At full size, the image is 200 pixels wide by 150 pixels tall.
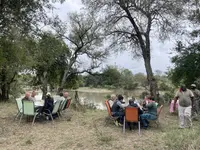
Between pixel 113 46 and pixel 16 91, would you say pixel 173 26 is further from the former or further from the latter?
pixel 16 91

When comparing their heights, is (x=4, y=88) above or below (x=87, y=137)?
above

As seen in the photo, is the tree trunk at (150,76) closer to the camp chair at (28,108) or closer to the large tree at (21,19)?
the large tree at (21,19)

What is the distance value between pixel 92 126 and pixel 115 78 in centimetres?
2359

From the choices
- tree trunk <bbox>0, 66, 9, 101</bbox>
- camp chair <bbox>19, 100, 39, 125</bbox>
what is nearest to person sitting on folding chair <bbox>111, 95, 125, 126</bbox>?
camp chair <bbox>19, 100, 39, 125</bbox>

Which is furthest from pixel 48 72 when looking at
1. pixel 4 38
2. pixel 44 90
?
pixel 4 38

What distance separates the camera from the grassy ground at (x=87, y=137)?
6.74 metres

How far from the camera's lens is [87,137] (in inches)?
305

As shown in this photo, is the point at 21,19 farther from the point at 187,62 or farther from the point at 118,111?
the point at 187,62

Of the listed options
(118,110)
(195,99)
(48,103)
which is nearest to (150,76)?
(195,99)

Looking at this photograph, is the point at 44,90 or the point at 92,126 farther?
the point at 44,90

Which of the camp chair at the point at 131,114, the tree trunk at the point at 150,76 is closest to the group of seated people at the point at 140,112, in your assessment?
the camp chair at the point at 131,114

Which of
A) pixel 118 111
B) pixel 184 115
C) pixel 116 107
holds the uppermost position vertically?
pixel 116 107

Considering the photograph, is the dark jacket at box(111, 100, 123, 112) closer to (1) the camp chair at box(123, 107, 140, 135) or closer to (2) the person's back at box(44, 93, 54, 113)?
(1) the camp chair at box(123, 107, 140, 135)

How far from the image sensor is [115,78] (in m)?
32.9
